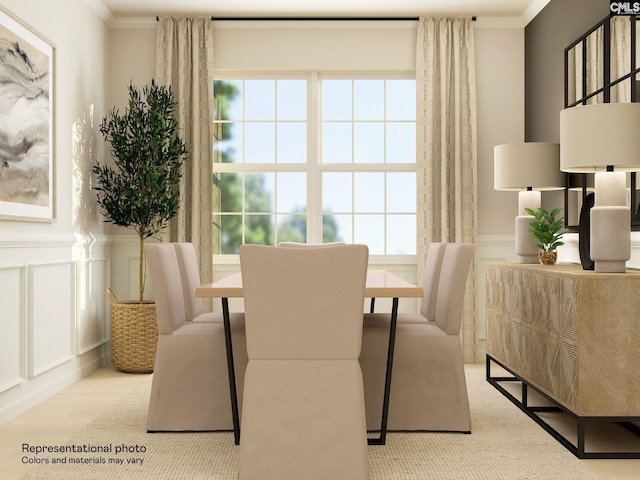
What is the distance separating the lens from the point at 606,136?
10.1 feet

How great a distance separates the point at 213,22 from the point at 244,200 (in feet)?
4.92

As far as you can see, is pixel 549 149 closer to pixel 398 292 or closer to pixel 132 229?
pixel 398 292

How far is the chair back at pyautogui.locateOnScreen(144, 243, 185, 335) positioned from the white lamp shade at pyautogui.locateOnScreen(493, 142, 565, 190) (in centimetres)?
226

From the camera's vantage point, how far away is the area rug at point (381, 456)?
2.77 meters

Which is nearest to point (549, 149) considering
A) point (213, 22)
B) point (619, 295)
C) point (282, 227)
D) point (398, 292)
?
point (619, 295)

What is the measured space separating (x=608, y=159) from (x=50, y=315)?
3352mm

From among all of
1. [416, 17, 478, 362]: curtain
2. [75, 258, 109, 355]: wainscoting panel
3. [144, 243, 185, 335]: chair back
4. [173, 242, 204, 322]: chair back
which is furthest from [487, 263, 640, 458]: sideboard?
[75, 258, 109, 355]: wainscoting panel

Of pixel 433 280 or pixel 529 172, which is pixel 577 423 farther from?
pixel 529 172

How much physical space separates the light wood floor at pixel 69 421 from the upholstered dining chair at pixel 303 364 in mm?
1041

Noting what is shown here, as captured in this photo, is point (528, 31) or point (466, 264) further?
point (528, 31)

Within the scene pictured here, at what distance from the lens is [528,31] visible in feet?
18.2

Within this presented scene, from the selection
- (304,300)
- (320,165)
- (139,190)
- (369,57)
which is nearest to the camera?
(304,300)

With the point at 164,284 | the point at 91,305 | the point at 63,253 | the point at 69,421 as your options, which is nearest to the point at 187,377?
the point at 164,284

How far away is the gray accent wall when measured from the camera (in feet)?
14.5
